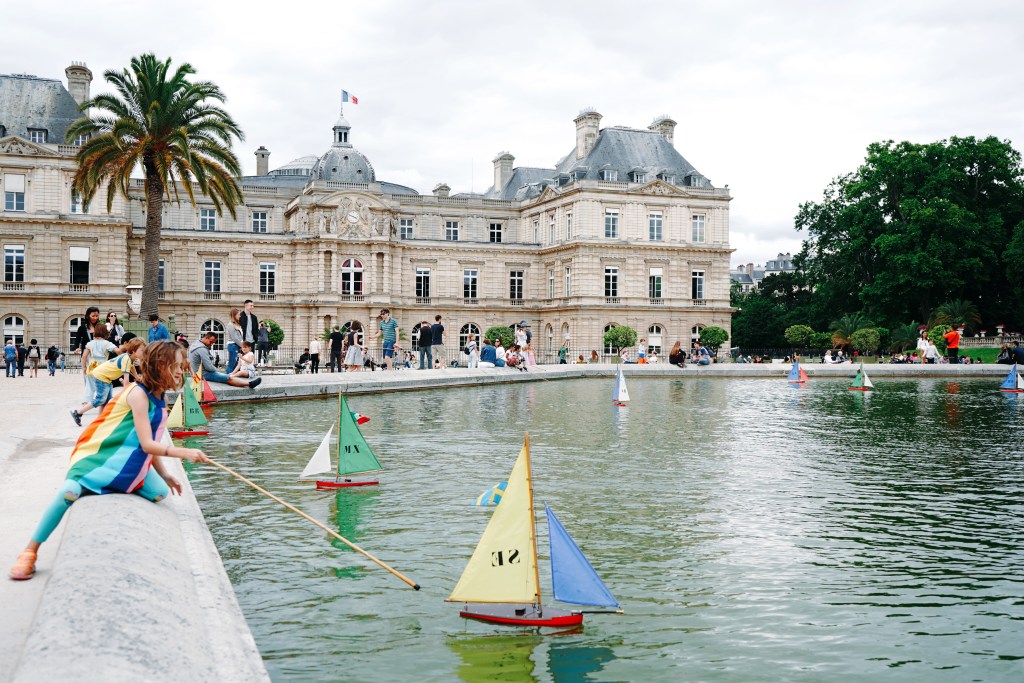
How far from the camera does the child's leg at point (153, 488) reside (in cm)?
704

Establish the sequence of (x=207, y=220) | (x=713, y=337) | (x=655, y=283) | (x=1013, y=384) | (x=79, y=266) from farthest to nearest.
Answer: (x=207, y=220)
(x=655, y=283)
(x=713, y=337)
(x=79, y=266)
(x=1013, y=384)

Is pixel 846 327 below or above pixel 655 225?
below

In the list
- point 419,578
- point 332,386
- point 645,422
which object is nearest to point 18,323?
point 332,386

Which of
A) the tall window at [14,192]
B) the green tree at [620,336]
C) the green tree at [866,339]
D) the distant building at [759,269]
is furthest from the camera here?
the distant building at [759,269]

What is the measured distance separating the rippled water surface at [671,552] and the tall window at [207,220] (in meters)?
50.5

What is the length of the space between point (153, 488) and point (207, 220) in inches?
2401

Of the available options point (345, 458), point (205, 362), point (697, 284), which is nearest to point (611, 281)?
point (697, 284)

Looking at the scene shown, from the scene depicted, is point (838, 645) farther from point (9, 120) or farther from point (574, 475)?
point (9, 120)

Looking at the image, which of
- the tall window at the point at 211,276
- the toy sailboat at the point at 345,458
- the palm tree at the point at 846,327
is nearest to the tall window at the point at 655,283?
the palm tree at the point at 846,327

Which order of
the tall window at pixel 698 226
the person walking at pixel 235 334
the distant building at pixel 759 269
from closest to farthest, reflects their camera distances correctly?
the person walking at pixel 235 334
the tall window at pixel 698 226
the distant building at pixel 759 269

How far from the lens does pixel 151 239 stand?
33.3 meters

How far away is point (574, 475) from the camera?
12047 millimetres

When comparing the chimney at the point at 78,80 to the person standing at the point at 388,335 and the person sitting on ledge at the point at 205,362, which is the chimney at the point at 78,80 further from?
the person sitting on ledge at the point at 205,362

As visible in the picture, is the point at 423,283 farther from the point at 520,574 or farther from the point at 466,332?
the point at 520,574
